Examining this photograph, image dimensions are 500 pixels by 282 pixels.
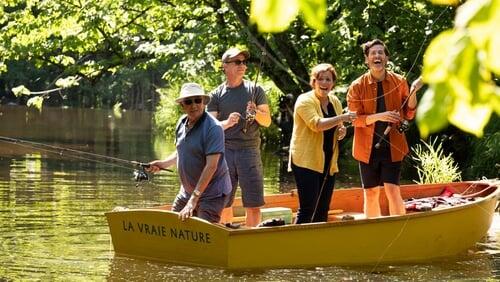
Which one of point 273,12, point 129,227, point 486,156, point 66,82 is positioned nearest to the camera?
point 273,12

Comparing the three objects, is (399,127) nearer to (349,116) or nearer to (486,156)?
(349,116)

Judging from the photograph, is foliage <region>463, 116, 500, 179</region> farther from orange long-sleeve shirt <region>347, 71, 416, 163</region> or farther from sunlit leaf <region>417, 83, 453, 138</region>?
sunlit leaf <region>417, 83, 453, 138</region>

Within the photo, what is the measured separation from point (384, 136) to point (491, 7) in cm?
696

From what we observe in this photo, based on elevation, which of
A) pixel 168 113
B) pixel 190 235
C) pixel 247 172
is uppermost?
pixel 168 113

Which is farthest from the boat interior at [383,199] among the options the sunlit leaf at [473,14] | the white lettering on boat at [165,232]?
the sunlit leaf at [473,14]

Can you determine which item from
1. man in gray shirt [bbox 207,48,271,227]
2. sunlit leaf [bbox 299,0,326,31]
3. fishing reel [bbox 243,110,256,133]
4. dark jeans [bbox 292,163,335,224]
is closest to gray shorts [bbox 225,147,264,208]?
man in gray shirt [bbox 207,48,271,227]

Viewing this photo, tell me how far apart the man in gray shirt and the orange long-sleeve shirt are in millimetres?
756

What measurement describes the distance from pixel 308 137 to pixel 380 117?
620mm

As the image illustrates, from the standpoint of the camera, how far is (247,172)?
841 centimetres

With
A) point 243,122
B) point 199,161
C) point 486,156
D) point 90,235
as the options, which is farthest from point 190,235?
point 486,156

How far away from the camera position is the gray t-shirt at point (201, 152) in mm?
7480

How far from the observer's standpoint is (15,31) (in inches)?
918

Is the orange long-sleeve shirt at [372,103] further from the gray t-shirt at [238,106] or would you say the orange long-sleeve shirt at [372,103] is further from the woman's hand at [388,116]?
the gray t-shirt at [238,106]

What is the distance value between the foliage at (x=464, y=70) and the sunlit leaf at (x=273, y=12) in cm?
23
